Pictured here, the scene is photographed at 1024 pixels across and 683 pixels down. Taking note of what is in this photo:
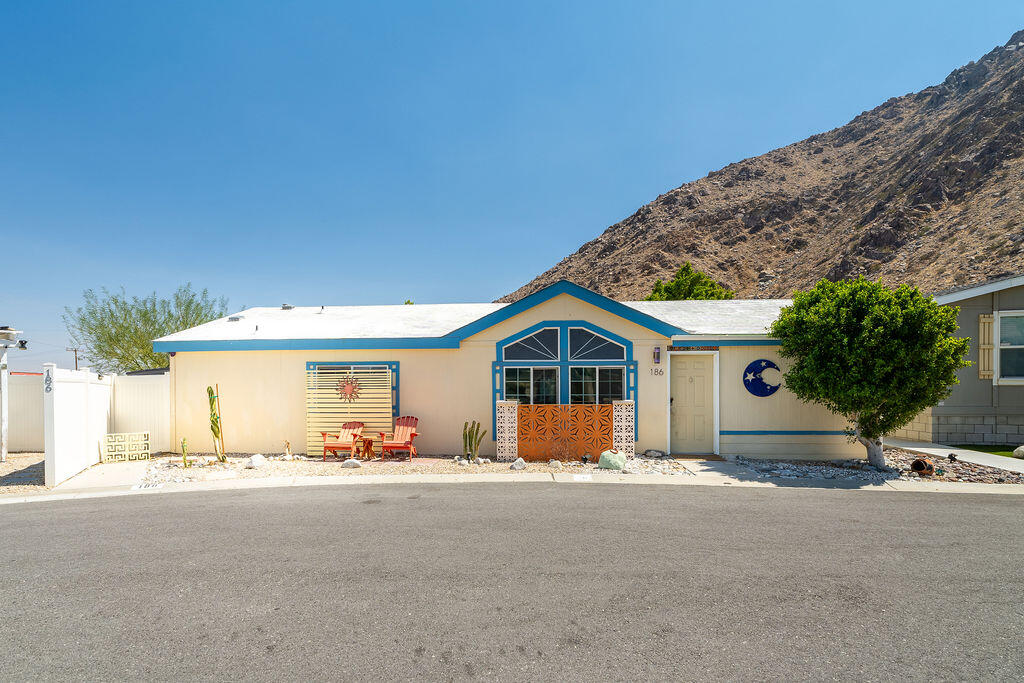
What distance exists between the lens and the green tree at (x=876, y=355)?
932 cm

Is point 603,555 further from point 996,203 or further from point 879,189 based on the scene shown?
point 879,189

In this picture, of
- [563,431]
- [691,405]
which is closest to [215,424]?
[563,431]

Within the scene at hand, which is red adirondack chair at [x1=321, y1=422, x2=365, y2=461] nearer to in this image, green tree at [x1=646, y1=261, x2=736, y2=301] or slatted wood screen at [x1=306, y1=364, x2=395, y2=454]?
slatted wood screen at [x1=306, y1=364, x2=395, y2=454]

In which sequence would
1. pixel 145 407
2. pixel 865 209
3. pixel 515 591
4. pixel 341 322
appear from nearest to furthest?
pixel 515 591
pixel 145 407
pixel 341 322
pixel 865 209

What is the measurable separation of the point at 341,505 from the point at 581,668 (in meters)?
5.22

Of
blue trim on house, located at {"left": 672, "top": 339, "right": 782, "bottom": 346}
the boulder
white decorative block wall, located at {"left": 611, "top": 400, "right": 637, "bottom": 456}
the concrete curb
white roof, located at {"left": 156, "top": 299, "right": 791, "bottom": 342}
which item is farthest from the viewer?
white roof, located at {"left": 156, "top": 299, "right": 791, "bottom": 342}

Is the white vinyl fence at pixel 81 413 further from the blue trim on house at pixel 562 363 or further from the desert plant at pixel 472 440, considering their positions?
the blue trim on house at pixel 562 363

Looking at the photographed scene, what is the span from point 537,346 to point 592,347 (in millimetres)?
1275

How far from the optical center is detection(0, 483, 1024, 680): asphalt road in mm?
3506

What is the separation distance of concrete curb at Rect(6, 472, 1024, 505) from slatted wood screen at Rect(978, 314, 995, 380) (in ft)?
14.9

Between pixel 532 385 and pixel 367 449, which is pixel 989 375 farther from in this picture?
pixel 367 449

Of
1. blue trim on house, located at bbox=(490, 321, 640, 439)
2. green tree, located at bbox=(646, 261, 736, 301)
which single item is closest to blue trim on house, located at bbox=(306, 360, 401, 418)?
blue trim on house, located at bbox=(490, 321, 640, 439)

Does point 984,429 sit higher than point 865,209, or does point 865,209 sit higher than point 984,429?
point 865,209

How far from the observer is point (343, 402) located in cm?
1184
